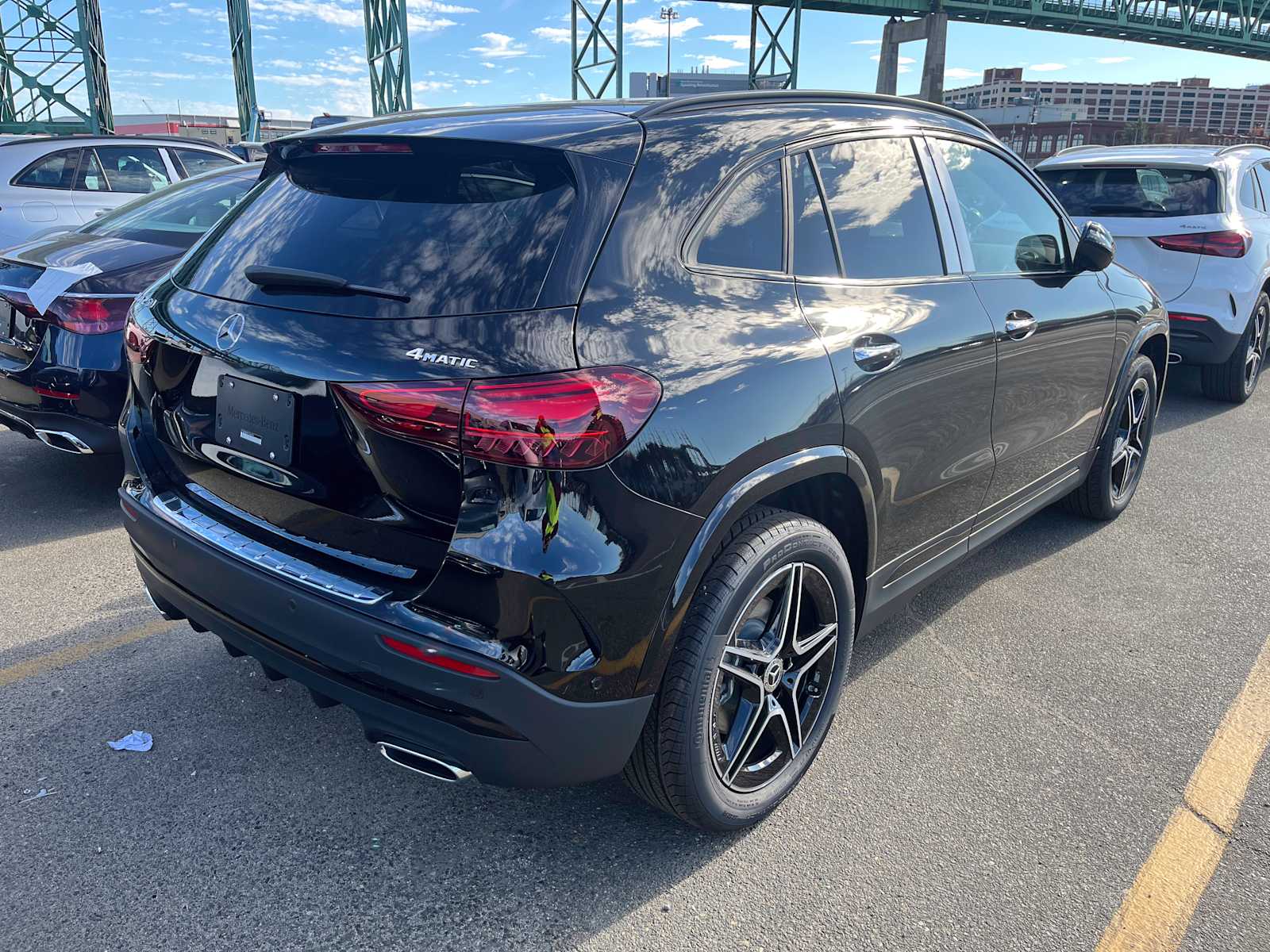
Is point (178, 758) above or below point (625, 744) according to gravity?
below

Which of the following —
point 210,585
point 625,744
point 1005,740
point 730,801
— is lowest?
point 1005,740

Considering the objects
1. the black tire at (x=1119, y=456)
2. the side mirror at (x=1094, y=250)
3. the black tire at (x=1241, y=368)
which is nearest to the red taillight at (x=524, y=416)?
the side mirror at (x=1094, y=250)

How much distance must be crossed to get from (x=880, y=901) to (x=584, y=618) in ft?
3.42

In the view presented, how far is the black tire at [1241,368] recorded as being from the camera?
6.99 meters

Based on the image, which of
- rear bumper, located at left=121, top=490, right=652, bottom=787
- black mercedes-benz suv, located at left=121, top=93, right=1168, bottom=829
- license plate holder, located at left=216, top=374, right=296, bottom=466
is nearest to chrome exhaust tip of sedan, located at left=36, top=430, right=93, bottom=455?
black mercedes-benz suv, located at left=121, top=93, right=1168, bottom=829

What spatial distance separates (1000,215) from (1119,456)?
1.70 m

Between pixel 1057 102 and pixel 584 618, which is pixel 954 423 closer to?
pixel 584 618

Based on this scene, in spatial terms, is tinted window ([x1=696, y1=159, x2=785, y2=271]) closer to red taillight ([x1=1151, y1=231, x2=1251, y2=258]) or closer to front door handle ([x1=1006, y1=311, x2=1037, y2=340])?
front door handle ([x1=1006, y1=311, x2=1037, y2=340])

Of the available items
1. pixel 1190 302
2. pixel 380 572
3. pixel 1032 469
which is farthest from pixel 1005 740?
pixel 1190 302

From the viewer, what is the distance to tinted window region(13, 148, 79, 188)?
348 inches

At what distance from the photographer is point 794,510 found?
8.30 ft

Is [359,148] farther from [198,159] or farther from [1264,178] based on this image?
[198,159]

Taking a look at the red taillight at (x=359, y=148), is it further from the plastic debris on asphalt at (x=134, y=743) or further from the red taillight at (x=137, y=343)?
the plastic debris on asphalt at (x=134, y=743)

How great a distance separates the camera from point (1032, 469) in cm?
366
